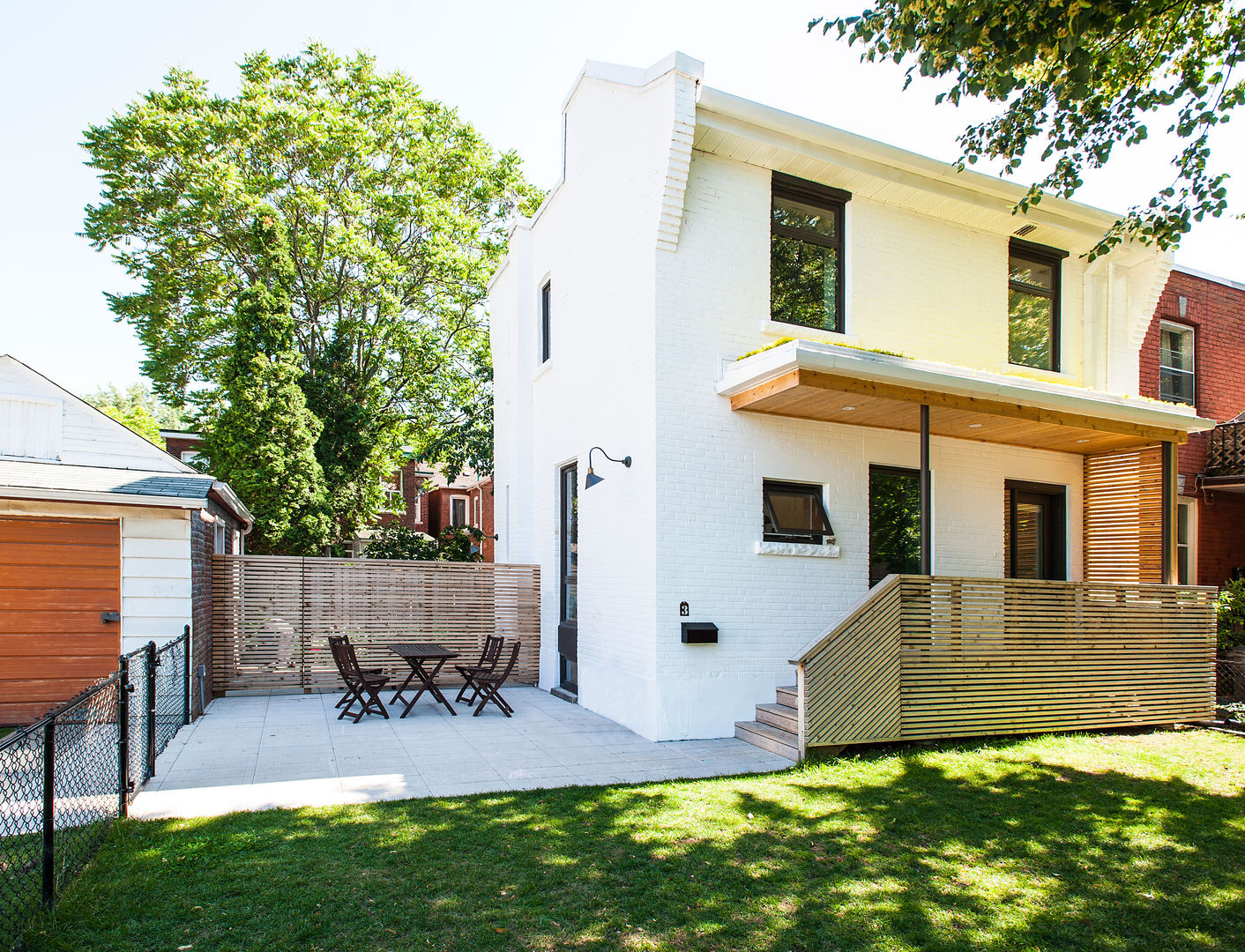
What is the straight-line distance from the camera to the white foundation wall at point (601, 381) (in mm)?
8188

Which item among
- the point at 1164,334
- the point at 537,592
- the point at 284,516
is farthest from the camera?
the point at 284,516

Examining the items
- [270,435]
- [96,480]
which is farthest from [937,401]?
[270,435]

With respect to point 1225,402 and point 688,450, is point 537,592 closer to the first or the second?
point 688,450

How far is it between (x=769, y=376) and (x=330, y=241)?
1723 cm

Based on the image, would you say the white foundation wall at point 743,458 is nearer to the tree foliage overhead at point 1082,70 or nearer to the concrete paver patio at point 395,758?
the concrete paver patio at point 395,758

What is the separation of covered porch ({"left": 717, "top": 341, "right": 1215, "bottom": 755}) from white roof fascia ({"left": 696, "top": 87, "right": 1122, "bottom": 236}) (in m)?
2.52

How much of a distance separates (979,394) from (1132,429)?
2.53 m

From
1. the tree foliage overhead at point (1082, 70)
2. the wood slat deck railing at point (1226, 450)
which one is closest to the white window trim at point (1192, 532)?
the wood slat deck railing at point (1226, 450)

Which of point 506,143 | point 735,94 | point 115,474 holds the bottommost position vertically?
point 115,474

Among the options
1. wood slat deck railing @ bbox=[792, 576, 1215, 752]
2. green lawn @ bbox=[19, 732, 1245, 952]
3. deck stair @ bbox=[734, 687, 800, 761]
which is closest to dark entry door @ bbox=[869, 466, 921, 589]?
wood slat deck railing @ bbox=[792, 576, 1215, 752]

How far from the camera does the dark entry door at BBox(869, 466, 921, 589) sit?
915 cm

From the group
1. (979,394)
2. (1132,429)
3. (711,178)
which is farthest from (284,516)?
(1132,429)

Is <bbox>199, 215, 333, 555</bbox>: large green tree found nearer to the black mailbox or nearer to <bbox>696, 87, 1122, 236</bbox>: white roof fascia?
the black mailbox

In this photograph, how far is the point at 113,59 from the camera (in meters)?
18.7
